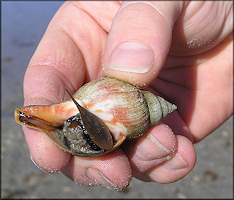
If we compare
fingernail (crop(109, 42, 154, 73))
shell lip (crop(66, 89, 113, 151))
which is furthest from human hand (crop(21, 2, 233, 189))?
shell lip (crop(66, 89, 113, 151))

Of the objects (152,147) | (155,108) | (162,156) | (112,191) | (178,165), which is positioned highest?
(155,108)

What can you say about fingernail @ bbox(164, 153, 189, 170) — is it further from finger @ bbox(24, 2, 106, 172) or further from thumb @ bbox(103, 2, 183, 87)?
finger @ bbox(24, 2, 106, 172)

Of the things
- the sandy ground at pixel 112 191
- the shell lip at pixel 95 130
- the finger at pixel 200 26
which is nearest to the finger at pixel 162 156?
the shell lip at pixel 95 130

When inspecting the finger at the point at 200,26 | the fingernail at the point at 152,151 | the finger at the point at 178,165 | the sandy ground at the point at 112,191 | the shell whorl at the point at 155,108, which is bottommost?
the sandy ground at the point at 112,191

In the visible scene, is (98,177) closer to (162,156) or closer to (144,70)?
(162,156)

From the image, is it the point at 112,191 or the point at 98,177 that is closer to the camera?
the point at 98,177

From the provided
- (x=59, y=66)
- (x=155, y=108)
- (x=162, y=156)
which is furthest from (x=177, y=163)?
(x=59, y=66)

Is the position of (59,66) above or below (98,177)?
above

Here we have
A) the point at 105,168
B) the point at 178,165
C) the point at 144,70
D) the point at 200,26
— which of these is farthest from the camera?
the point at 200,26

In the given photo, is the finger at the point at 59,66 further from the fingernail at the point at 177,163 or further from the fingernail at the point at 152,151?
the fingernail at the point at 177,163

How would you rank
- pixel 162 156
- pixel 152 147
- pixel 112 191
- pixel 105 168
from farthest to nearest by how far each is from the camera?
pixel 112 191
pixel 162 156
pixel 152 147
pixel 105 168
